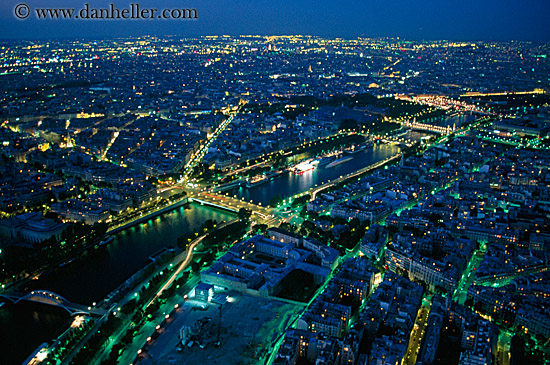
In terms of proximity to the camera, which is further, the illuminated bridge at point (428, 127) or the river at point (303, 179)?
the illuminated bridge at point (428, 127)

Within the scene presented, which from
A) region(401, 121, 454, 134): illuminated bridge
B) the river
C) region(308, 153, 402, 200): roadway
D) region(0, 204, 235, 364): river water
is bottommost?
region(0, 204, 235, 364): river water

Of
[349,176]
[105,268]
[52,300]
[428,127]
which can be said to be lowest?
[105,268]

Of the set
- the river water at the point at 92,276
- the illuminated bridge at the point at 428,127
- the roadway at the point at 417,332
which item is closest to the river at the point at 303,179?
Result: the river water at the point at 92,276

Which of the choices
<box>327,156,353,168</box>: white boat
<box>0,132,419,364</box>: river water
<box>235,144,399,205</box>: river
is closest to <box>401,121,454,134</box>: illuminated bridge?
<box>235,144,399,205</box>: river

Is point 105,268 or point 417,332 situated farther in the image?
point 105,268

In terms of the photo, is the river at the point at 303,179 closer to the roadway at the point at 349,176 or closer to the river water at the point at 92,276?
the roadway at the point at 349,176

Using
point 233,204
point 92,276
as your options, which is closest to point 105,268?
point 92,276

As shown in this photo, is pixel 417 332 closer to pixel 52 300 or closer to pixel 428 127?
pixel 52 300

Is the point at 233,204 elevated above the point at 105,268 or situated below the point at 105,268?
above

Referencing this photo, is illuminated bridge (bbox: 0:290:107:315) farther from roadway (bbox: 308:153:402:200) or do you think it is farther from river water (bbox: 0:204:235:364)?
roadway (bbox: 308:153:402:200)
